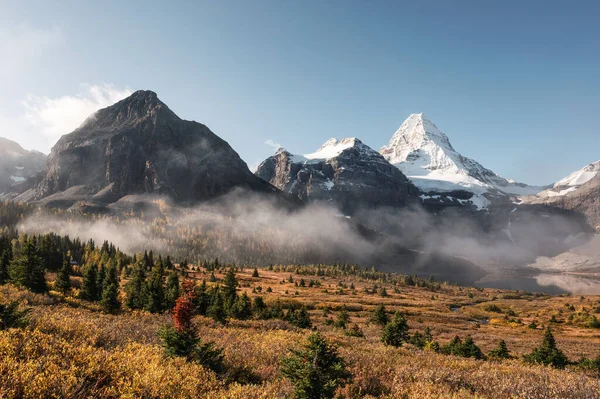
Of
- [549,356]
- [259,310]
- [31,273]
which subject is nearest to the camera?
[549,356]

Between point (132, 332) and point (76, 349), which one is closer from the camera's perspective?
point (76, 349)

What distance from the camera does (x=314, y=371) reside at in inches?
391

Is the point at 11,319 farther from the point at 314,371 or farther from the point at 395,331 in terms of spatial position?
the point at 395,331

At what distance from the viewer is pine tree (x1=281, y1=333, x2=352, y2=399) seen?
9602 mm

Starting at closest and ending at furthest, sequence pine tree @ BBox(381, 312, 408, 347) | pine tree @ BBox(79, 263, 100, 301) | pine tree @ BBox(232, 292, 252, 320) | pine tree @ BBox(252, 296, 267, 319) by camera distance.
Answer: pine tree @ BBox(381, 312, 408, 347), pine tree @ BBox(232, 292, 252, 320), pine tree @ BBox(79, 263, 100, 301), pine tree @ BBox(252, 296, 267, 319)

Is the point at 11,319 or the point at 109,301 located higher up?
the point at 11,319

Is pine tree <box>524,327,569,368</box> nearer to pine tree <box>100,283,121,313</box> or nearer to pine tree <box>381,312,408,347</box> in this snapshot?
pine tree <box>381,312,408,347</box>

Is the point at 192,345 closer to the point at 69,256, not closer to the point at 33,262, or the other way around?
the point at 33,262

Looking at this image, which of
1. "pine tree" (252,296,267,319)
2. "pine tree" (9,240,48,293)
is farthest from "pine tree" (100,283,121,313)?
"pine tree" (252,296,267,319)

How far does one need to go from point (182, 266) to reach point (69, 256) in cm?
4078

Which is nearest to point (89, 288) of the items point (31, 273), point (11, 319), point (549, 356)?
point (31, 273)

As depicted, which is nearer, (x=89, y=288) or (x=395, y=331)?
(x=395, y=331)

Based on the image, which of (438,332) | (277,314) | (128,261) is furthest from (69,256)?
(438,332)

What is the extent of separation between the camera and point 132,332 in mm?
15023
